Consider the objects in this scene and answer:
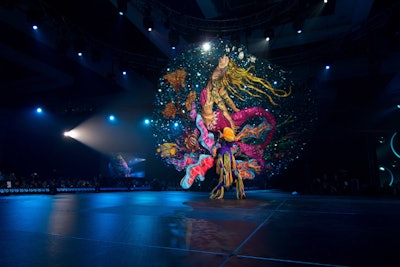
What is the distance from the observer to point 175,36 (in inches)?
396

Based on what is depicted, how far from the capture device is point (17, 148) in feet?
54.9

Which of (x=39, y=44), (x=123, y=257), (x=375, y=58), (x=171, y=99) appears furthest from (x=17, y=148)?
(x=375, y=58)

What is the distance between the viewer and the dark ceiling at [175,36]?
9180 mm

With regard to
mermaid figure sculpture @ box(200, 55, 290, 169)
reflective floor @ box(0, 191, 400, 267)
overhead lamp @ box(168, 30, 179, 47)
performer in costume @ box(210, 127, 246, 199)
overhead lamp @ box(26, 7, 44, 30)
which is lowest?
reflective floor @ box(0, 191, 400, 267)

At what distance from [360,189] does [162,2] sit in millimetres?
12956

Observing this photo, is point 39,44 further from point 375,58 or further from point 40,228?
point 375,58

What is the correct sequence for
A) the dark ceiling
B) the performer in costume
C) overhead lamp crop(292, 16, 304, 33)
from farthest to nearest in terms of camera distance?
the dark ceiling → overhead lamp crop(292, 16, 304, 33) → the performer in costume

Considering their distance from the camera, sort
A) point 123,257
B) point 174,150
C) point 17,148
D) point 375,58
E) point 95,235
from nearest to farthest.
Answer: point 123,257, point 95,235, point 174,150, point 375,58, point 17,148

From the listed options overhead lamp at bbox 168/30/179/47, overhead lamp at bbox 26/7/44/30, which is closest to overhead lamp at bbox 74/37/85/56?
overhead lamp at bbox 26/7/44/30

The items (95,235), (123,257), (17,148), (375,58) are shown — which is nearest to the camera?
(123,257)

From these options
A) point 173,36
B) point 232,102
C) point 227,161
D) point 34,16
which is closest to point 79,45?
point 34,16

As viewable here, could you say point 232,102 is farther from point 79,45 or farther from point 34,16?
point 34,16

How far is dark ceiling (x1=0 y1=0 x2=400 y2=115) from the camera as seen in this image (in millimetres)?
9180

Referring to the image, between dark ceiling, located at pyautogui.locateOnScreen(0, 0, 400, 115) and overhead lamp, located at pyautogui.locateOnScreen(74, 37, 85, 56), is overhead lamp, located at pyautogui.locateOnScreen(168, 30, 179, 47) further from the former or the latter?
overhead lamp, located at pyautogui.locateOnScreen(74, 37, 85, 56)
